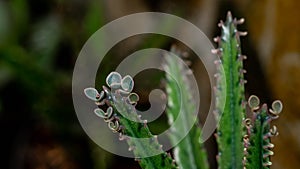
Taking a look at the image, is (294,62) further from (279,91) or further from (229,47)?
(229,47)

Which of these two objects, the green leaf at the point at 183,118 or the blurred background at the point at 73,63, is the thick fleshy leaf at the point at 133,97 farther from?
the blurred background at the point at 73,63

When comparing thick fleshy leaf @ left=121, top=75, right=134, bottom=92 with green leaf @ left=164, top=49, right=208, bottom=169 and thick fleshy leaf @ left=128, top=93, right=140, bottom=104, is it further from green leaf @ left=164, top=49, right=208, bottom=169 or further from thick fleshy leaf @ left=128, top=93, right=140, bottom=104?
green leaf @ left=164, top=49, right=208, bottom=169

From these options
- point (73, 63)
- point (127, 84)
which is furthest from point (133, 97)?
point (73, 63)

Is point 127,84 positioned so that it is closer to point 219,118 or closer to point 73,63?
point 219,118

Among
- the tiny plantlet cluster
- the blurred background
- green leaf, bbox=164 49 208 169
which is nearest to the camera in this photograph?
the tiny plantlet cluster

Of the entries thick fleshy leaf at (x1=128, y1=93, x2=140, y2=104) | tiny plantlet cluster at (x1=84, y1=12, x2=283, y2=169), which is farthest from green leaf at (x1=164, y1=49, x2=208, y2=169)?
thick fleshy leaf at (x1=128, y1=93, x2=140, y2=104)

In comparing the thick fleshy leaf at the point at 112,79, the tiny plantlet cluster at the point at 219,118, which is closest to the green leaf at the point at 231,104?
the tiny plantlet cluster at the point at 219,118
